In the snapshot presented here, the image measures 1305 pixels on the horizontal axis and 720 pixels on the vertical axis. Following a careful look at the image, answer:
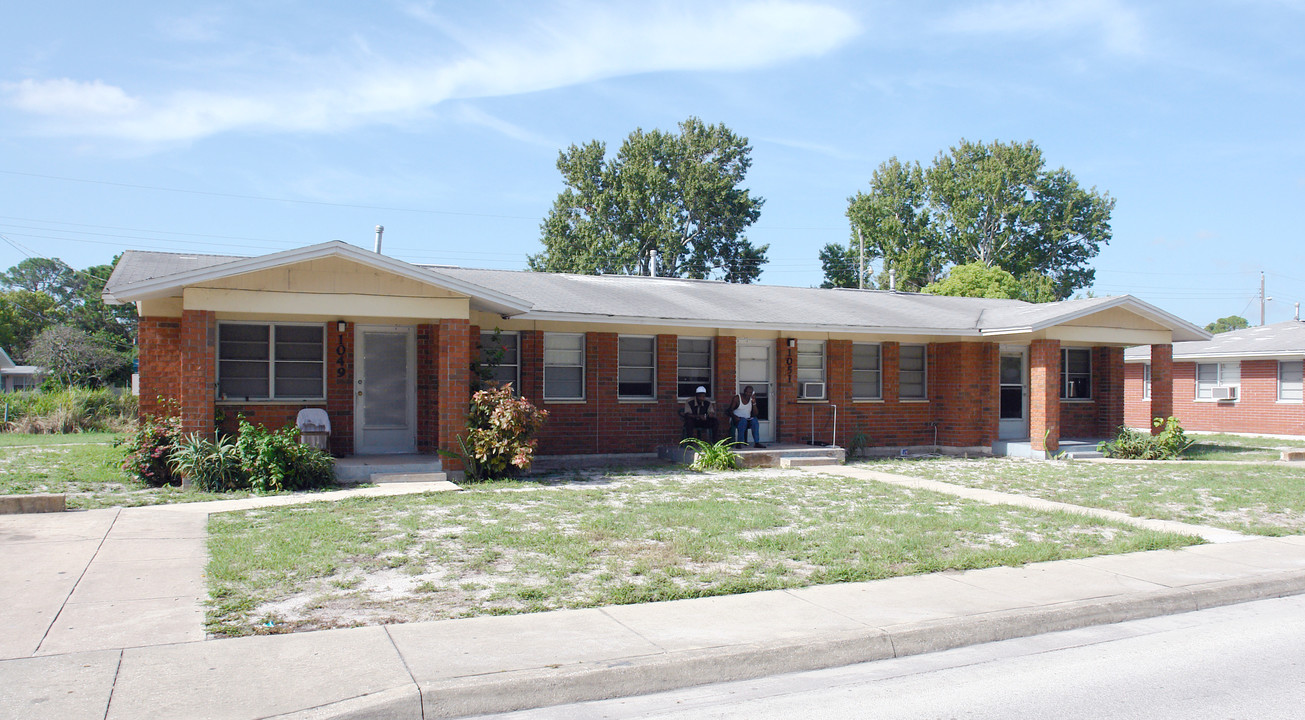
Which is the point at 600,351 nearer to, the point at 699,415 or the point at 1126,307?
the point at 699,415

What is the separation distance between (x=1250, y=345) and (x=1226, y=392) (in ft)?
4.91

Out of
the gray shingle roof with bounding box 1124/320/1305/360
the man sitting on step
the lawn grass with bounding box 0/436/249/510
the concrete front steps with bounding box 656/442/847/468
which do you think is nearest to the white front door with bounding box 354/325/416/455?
the lawn grass with bounding box 0/436/249/510

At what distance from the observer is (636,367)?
16.8 meters

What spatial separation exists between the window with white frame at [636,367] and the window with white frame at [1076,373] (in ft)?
33.9

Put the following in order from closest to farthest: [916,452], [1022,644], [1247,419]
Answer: [1022,644] → [916,452] → [1247,419]

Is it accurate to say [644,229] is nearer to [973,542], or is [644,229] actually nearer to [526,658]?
[973,542]

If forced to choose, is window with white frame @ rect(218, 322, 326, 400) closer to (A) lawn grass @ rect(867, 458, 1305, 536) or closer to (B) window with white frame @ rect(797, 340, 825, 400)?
(B) window with white frame @ rect(797, 340, 825, 400)

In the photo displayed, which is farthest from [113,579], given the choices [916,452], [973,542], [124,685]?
[916,452]

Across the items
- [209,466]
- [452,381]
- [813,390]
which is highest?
[452,381]

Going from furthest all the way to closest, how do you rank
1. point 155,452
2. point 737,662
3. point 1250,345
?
point 1250,345
point 155,452
point 737,662

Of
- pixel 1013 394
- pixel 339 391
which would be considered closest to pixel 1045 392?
pixel 1013 394

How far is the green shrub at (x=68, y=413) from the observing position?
Answer: 22.9 m

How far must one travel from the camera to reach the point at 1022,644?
6.42 m

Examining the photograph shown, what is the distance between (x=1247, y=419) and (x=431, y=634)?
27674 mm
